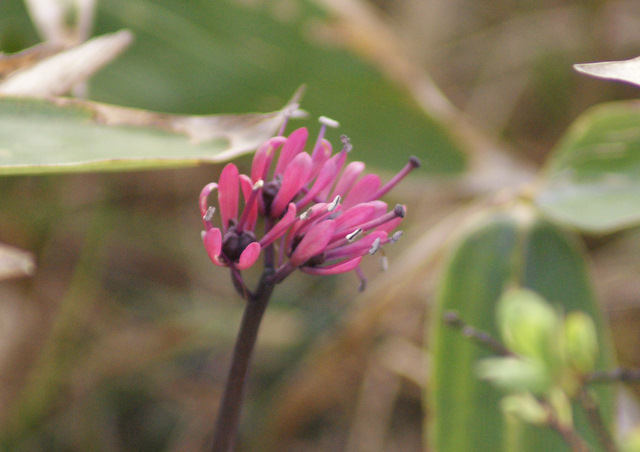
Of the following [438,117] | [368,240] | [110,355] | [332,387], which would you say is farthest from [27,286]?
[368,240]

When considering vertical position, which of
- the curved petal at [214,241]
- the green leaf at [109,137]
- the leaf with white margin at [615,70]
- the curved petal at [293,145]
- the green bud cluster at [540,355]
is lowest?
the green bud cluster at [540,355]

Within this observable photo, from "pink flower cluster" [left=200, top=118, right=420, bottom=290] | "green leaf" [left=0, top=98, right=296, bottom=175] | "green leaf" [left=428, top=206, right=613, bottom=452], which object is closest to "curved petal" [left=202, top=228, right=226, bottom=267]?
"pink flower cluster" [left=200, top=118, right=420, bottom=290]

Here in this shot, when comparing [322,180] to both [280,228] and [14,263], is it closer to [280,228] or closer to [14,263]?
[280,228]

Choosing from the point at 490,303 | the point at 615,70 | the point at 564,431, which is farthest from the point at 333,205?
the point at 490,303

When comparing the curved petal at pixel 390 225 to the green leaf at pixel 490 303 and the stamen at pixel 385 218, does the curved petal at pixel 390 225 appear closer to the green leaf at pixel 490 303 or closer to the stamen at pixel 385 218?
the stamen at pixel 385 218

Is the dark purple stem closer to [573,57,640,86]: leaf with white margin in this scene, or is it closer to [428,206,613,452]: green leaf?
[573,57,640,86]: leaf with white margin

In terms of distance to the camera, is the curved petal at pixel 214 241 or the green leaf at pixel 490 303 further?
the green leaf at pixel 490 303

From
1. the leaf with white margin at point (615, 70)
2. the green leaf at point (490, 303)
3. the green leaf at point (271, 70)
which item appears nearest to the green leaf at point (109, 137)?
the leaf with white margin at point (615, 70)

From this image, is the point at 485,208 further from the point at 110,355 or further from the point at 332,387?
the point at 110,355
